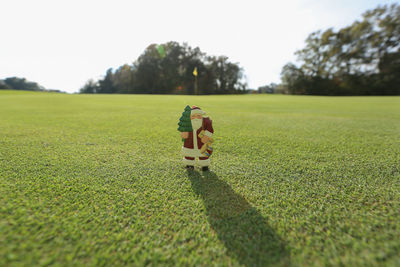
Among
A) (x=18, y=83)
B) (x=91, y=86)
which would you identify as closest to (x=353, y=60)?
(x=91, y=86)

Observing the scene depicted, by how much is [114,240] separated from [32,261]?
0.23m

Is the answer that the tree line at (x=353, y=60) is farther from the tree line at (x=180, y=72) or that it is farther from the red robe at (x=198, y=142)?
the red robe at (x=198, y=142)

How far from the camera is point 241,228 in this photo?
75cm

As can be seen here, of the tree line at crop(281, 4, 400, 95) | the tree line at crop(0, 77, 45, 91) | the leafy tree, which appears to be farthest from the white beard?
the tree line at crop(0, 77, 45, 91)

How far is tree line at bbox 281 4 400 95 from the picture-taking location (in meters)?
24.0

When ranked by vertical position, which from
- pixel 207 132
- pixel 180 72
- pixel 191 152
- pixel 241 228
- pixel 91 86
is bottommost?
pixel 241 228

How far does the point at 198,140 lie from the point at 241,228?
0.66 meters

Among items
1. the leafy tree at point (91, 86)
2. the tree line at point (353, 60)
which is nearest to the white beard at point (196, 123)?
the tree line at point (353, 60)

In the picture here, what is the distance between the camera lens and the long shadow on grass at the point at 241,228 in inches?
24.5

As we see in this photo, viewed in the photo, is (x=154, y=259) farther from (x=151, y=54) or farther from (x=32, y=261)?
(x=151, y=54)

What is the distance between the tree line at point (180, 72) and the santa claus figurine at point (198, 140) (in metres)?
35.8

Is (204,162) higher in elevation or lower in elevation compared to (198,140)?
lower

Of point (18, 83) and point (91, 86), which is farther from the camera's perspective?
point (18, 83)

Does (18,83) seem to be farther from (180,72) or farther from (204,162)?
(204,162)
